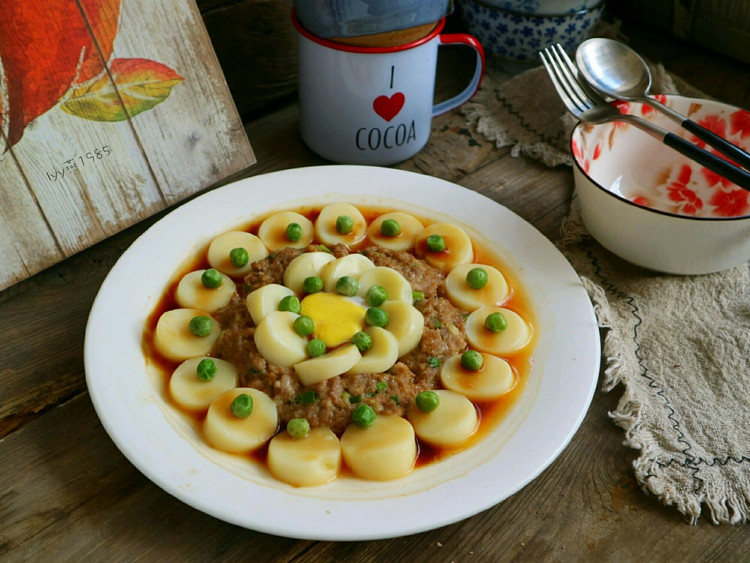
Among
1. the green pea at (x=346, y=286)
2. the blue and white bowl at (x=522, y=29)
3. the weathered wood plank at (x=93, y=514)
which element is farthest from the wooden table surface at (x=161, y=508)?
the blue and white bowl at (x=522, y=29)

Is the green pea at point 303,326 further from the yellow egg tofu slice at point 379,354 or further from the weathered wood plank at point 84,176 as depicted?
the weathered wood plank at point 84,176

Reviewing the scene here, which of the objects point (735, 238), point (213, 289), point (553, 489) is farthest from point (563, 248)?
point (213, 289)

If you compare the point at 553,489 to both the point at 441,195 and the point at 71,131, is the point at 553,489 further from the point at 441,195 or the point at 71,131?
the point at 71,131

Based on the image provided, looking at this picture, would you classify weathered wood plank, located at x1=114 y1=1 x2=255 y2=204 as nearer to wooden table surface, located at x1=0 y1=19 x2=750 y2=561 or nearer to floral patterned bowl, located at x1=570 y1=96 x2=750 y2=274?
wooden table surface, located at x1=0 y1=19 x2=750 y2=561

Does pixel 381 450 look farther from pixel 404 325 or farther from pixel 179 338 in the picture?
pixel 179 338

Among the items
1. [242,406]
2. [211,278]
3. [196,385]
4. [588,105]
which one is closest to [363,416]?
[242,406]
